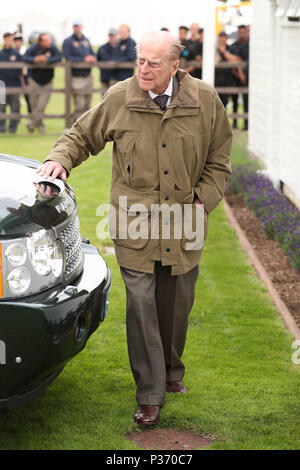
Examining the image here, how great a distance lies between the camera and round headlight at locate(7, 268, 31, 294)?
11.7ft

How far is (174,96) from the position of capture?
4.26 m

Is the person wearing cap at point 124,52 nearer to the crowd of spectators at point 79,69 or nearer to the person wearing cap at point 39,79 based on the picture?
the crowd of spectators at point 79,69

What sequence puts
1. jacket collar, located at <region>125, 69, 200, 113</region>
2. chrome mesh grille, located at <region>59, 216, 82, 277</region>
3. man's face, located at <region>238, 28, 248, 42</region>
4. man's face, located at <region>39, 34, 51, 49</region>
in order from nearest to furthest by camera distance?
1. chrome mesh grille, located at <region>59, 216, 82, 277</region>
2. jacket collar, located at <region>125, 69, 200, 113</region>
3. man's face, located at <region>39, 34, 51, 49</region>
4. man's face, located at <region>238, 28, 248, 42</region>

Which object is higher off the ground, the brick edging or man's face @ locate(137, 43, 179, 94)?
man's face @ locate(137, 43, 179, 94)

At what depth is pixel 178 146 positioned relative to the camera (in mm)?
4234

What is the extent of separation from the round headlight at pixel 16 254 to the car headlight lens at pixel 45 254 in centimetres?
4

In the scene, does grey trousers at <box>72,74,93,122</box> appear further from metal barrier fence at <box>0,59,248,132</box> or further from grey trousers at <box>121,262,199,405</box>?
grey trousers at <box>121,262,199,405</box>

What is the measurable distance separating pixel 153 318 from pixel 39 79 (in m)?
14.1

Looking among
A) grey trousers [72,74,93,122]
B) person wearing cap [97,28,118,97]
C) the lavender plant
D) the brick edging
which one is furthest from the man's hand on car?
person wearing cap [97,28,118,97]

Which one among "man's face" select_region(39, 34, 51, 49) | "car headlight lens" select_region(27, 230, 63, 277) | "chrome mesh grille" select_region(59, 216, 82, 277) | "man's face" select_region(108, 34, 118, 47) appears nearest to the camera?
"car headlight lens" select_region(27, 230, 63, 277)

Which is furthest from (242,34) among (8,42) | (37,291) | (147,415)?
(37,291)

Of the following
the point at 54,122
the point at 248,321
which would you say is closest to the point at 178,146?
the point at 248,321

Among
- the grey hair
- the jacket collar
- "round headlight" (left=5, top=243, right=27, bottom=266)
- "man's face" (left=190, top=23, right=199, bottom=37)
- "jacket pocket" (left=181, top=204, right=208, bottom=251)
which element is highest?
the grey hair

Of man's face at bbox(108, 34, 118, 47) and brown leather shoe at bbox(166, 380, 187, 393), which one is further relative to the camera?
man's face at bbox(108, 34, 118, 47)
